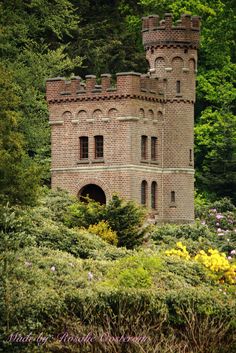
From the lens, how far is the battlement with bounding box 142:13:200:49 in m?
62.8

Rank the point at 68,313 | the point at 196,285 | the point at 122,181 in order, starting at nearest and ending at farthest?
the point at 68,313 → the point at 196,285 → the point at 122,181

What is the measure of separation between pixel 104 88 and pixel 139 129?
212 cm

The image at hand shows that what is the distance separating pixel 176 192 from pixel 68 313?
34.5 m

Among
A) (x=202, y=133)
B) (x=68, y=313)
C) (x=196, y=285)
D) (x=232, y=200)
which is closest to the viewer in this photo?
(x=68, y=313)

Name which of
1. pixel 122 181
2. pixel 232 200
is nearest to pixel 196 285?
pixel 122 181

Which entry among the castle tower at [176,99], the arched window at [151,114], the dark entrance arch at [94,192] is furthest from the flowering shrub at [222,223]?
Answer: the arched window at [151,114]

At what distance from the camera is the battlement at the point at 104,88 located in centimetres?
6016

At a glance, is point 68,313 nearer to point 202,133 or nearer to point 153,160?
point 153,160

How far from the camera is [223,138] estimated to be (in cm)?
7094

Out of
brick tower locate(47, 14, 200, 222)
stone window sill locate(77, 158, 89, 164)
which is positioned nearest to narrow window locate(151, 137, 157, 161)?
brick tower locate(47, 14, 200, 222)

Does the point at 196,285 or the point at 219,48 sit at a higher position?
the point at 219,48

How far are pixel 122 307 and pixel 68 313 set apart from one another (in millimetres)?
1042

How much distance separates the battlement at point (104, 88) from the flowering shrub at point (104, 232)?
50.9 ft

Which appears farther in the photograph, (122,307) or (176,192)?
(176,192)
